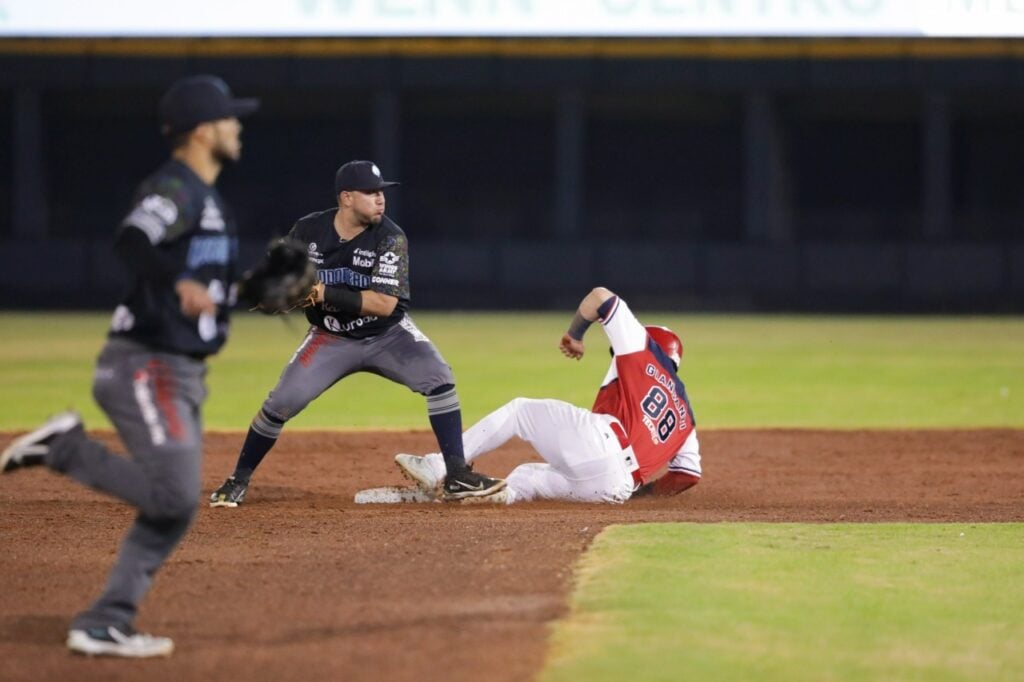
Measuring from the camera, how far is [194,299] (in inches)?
186

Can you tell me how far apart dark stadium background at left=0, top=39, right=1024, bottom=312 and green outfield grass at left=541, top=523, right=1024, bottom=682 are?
75.8ft

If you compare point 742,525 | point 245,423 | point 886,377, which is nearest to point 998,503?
point 742,525

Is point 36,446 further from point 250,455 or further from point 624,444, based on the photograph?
point 624,444

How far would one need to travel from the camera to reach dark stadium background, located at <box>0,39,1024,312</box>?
3002cm

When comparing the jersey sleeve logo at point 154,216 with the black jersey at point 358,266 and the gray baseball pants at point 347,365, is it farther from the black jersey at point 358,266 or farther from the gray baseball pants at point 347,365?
the gray baseball pants at point 347,365

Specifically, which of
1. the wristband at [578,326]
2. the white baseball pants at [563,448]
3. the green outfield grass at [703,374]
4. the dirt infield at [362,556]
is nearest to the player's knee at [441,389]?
the white baseball pants at [563,448]

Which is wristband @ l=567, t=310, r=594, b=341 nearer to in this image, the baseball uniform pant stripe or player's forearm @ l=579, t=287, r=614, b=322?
player's forearm @ l=579, t=287, r=614, b=322

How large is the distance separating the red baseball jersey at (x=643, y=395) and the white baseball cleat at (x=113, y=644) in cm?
362

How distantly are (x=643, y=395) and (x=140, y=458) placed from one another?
3642 millimetres

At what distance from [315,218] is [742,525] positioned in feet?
9.82

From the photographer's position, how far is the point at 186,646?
16.5 ft

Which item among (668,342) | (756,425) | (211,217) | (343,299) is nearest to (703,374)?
(756,425)

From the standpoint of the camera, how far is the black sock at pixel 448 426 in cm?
820

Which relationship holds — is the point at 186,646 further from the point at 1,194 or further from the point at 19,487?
the point at 1,194
